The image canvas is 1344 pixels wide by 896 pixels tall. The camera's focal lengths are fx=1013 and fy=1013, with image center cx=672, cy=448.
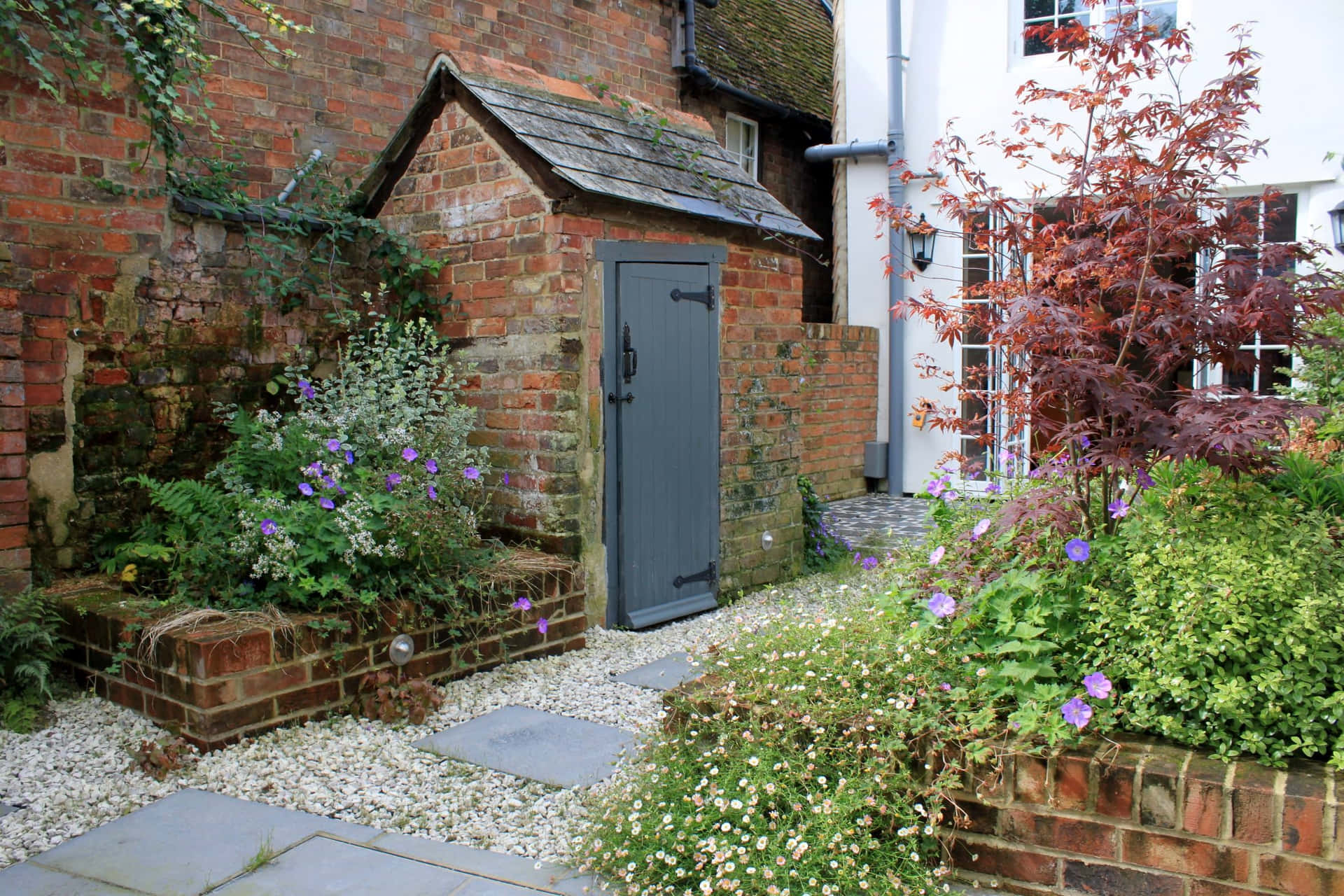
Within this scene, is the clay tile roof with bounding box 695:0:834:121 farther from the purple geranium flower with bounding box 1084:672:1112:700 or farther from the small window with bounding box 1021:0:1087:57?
the purple geranium flower with bounding box 1084:672:1112:700

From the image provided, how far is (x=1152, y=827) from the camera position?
2539mm

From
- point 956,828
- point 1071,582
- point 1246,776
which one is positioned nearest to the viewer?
point 1246,776

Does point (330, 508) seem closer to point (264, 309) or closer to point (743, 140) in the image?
point (264, 309)

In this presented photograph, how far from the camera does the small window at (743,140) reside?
11594mm

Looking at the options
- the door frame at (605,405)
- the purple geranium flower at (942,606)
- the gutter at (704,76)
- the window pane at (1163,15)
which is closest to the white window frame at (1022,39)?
the window pane at (1163,15)

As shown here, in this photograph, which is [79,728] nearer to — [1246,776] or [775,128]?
[1246,776]

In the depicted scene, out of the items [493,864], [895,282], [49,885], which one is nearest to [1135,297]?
[493,864]

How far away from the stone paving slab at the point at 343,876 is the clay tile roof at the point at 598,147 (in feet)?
10.5

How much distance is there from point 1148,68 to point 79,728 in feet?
14.6

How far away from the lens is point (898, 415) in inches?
417

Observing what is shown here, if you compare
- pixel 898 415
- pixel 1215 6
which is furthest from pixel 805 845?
pixel 1215 6

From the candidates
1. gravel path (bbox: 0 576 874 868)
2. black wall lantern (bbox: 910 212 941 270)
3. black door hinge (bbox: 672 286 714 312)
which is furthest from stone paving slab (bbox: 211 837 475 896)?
black wall lantern (bbox: 910 212 941 270)

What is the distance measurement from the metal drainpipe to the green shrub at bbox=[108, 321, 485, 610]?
21.3ft

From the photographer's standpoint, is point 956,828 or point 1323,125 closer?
point 956,828
